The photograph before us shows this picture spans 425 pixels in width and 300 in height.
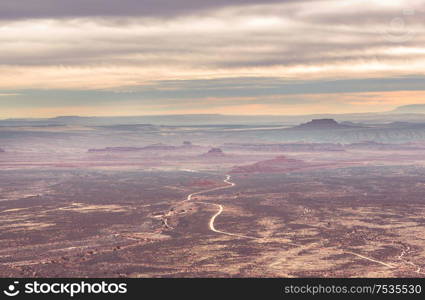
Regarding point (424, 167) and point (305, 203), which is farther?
point (424, 167)

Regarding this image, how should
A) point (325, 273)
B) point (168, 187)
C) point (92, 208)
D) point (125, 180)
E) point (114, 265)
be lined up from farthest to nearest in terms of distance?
point (125, 180), point (168, 187), point (92, 208), point (114, 265), point (325, 273)

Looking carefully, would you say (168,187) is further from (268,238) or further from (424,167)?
(424,167)


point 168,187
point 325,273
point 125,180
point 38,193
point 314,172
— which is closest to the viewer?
point 325,273

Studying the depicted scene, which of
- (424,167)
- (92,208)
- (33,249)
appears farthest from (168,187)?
(424,167)

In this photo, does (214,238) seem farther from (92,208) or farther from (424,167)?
(424,167)

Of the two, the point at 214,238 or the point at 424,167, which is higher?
the point at 214,238

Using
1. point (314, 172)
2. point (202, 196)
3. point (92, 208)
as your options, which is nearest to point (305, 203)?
point (202, 196)

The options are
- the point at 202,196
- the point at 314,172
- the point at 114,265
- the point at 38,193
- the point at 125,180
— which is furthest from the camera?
the point at 314,172

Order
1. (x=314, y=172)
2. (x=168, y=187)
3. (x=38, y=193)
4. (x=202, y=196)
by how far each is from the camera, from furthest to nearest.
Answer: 1. (x=314, y=172)
2. (x=168, y=187)
3. (x=38, y=193)
4. (x=202, y=196)

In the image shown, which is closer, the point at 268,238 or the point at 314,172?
the point at 268,238
